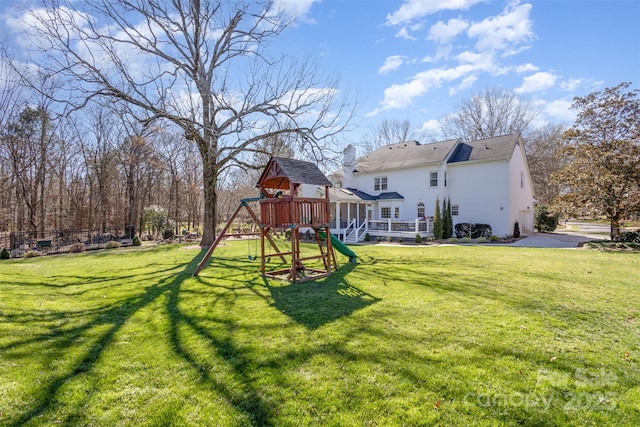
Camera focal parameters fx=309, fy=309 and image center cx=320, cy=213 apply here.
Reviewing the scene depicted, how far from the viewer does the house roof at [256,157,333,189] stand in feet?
29.0

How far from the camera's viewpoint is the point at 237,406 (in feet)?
9.82

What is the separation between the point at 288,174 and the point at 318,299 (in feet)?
12.1

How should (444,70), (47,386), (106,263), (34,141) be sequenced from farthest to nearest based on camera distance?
1. (34,141)
2. (444,70)
3. (106,263)
4. (47,386)

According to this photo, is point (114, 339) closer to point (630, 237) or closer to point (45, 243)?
point (45, 243)

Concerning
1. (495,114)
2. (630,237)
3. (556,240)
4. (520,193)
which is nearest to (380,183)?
(520,193)

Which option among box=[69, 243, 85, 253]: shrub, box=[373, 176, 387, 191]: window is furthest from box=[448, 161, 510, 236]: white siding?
box=[69, 243, 85, 253]: shrub

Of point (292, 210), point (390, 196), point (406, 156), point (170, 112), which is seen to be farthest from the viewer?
point (406, 156)

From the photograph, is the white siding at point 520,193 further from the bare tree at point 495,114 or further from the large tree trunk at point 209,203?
the large tree trunk at point 209,203

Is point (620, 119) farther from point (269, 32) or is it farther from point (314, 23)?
point (269, 32)

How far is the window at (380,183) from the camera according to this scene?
25.2 m

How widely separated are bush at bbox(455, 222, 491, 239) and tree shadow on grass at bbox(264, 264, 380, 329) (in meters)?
15.4

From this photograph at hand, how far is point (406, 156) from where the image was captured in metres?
24.6

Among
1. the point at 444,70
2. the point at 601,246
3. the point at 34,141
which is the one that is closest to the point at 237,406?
the point at 601,246

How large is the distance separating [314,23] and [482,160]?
1412 cm
